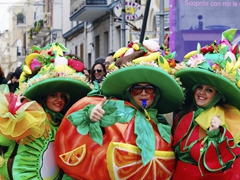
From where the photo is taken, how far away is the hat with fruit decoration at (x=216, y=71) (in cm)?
408

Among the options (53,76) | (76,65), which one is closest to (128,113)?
(53,76)

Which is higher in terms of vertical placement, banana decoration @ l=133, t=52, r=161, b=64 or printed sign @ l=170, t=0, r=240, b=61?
printed sign @ l=170, t=0, r=240, b=61

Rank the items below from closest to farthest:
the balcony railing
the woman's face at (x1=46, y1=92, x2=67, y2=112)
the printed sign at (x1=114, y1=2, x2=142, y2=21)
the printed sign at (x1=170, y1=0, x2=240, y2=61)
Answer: the woman's face at (x1=46, y1=92, x2=67, y2=112) → the printed sign at (x1=170, y1=0, x2=240, y2=61) → the printed sign at (x1=114, y1=2, x2=142, y2=21) → the balcony railing

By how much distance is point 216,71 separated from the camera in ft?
13.4

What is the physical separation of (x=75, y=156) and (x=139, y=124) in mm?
503

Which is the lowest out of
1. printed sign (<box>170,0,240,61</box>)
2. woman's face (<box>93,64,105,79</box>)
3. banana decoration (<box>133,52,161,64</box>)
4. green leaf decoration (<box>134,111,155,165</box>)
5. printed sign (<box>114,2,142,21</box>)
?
green leaf decoration (<box>134,111,155,165</box>)

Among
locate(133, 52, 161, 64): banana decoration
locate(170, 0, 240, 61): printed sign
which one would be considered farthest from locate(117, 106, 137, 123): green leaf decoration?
locate(170, 0, 240, 61): printed sign

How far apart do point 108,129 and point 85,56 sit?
22.7 meters

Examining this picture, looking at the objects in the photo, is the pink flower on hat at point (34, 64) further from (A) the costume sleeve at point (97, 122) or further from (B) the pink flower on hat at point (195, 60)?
(B) the pink flower on hat at point (195, 60)

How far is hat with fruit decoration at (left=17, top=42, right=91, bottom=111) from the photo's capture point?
178 inches

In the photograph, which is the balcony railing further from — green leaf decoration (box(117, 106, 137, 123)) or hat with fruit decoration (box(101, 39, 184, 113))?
Answer: green leaf decoration (box(117, 106, 137, 123))

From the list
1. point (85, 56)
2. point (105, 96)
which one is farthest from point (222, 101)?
point (85, 56)

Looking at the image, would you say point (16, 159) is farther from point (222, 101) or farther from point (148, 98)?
point (222, 101)

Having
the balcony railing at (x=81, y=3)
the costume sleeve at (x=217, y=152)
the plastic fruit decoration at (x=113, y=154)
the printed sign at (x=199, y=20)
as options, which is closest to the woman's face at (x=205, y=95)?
the costume sleeve at (x=217, y=152)
